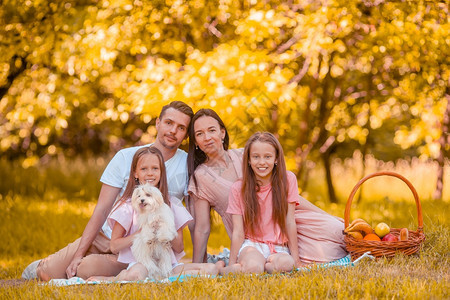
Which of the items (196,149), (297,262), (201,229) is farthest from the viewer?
(196,149)

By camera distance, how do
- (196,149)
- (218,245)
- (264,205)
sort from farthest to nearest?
1. (218,245)
2. (196,149)
3. (264,205)

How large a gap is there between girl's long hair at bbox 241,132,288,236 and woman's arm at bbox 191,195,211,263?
1.18 ft

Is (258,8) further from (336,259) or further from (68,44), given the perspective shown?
(336,259)

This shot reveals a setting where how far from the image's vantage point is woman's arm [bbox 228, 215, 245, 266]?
151 inches

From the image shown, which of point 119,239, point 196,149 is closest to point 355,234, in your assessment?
point 196,149

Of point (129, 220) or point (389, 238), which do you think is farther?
point (389, 238)

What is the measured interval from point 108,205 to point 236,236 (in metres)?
1.03

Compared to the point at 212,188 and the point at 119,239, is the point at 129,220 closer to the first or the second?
the point at 119,239

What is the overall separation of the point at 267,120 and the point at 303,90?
7.16 ft

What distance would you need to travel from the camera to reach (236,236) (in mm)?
3893

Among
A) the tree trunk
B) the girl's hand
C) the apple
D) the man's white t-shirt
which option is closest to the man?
the man's white t-shirt

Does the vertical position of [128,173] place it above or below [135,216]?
above

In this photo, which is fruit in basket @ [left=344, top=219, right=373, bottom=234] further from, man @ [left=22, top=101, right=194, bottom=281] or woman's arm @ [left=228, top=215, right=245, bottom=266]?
man @ [left=22, top=101, right=194, bottom=281]

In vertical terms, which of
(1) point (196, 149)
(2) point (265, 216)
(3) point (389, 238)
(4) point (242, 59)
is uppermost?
(4) point (242, 59)
